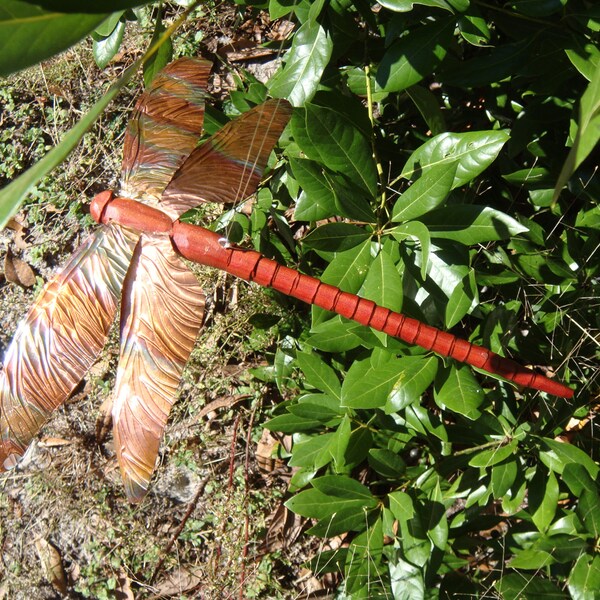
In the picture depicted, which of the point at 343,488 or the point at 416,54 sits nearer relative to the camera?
the point at 416,54

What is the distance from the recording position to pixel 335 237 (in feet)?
3.73

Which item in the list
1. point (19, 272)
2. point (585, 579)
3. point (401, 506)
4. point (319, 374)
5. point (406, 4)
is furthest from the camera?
point (19, 272)

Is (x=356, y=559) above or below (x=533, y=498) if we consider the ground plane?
below

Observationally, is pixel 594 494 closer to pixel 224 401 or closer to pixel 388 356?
pixel 388 356

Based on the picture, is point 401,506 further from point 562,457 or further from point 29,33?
point 29,33

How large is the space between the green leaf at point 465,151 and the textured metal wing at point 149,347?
0.48m

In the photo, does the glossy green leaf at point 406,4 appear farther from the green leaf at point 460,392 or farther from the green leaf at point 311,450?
the green leaf at point 311,450

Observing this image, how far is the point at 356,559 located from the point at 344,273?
0.81 meters

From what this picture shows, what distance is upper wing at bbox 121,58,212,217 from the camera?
1.11 metres

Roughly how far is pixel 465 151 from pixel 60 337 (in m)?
0.74

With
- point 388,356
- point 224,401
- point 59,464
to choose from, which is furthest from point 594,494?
point 59,464

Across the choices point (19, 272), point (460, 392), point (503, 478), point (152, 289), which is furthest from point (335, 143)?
point (19, 272)

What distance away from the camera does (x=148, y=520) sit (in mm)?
2393

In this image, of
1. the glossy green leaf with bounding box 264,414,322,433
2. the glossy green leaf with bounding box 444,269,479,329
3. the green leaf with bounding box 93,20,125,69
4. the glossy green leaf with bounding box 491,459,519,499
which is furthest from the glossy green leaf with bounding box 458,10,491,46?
the glossy green leaf with bounding box 264,414,322,433
